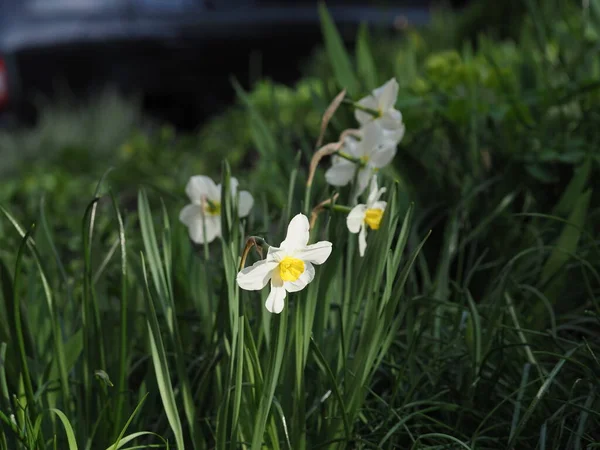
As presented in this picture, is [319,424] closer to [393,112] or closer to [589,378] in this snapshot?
[589,378]

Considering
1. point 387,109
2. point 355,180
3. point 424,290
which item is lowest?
point 424,290

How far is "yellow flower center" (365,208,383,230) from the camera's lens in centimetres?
133

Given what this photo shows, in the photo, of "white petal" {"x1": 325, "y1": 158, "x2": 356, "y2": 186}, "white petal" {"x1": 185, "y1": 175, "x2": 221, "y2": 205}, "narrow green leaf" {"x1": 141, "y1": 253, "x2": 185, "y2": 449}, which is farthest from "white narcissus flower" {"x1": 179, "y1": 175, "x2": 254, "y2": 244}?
"narrow green leaf" {"x1": 141, "y1": 253, "x2": 185, "y2": 449}

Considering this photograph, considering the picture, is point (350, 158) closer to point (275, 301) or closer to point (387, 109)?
point (387, 109)

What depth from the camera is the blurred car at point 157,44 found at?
5.54m

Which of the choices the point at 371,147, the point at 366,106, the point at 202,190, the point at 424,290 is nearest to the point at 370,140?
the point at 371,147

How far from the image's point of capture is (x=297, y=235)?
111 cm

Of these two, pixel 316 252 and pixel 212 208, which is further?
pixel 212 208

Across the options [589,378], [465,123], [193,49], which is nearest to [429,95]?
[465,123]

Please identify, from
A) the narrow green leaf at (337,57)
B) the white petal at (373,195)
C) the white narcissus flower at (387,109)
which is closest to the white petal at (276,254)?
the white petal at (373,195)

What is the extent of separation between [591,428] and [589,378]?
9cm

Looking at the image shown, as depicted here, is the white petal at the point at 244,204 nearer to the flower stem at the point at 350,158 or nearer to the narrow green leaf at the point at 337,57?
the flower stem at the point at 350,158

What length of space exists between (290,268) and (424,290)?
2.39 ft

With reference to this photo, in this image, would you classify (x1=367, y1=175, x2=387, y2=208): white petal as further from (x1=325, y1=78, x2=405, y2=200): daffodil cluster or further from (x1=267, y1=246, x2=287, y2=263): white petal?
(x1=267, y1=246, x2=287, y2=263): white petal
